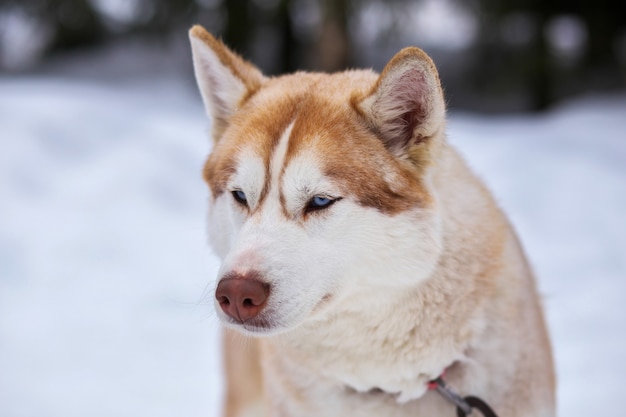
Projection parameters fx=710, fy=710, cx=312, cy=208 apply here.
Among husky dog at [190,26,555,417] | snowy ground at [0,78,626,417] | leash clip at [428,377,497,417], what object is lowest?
snowy ground at [0,78,626,417]

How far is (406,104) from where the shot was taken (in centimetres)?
216

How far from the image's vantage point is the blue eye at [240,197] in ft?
7.30

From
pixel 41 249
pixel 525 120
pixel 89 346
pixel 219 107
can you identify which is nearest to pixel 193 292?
pixel 89 346

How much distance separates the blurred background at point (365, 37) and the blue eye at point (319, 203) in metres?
6.32

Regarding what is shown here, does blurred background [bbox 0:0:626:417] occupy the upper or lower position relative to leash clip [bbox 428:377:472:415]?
lower

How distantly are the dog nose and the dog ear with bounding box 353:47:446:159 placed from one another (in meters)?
0.63

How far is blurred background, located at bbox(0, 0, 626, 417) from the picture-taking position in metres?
4.09

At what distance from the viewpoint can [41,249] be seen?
16.6ft

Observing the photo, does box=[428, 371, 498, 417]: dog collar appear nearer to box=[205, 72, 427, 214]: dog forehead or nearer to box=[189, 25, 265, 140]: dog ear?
box=[205, 72, 427, 214]: dog forehead

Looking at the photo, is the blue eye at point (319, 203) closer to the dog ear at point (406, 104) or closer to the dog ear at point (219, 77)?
the dog ear at point (406, 104)

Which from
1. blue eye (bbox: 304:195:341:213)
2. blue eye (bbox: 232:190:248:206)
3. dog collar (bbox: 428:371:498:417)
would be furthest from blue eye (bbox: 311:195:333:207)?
dog collar (bbox: 428:371:498:417)

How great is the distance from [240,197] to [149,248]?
3190 mm

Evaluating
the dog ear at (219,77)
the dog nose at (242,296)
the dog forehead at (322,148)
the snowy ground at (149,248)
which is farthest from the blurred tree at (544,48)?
the dog nose at (242,296)

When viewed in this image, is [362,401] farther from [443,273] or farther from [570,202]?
[570,202]
